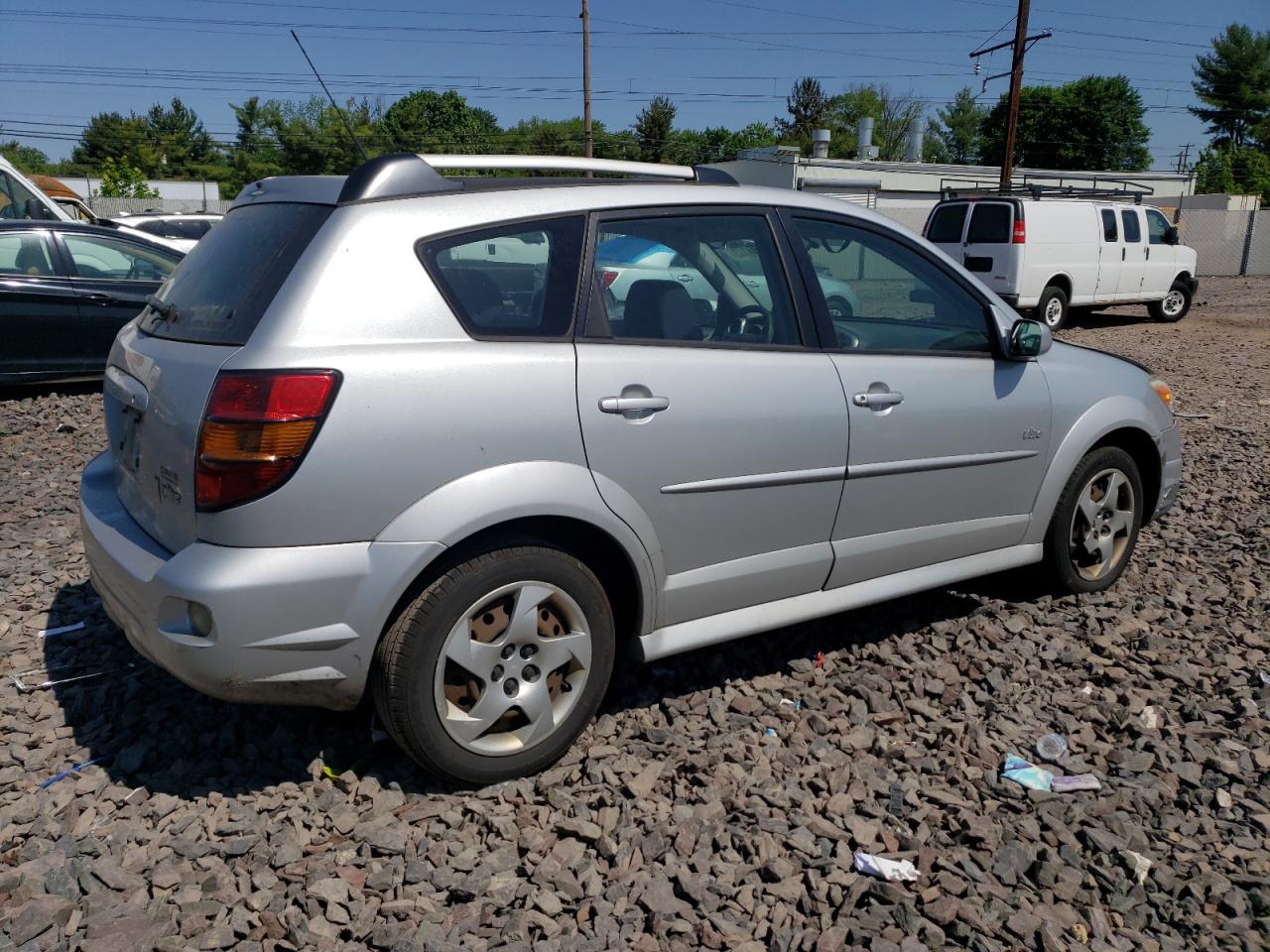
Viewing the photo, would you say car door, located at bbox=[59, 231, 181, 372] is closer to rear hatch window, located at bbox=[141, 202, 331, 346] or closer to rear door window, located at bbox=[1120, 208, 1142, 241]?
rear hatch window, located at bbox=[141, 202, 331, 346]

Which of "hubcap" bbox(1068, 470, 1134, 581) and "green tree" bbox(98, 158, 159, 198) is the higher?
"green tree" bbox(98, 158, 159, 198)

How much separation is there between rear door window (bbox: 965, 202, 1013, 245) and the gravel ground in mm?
13334

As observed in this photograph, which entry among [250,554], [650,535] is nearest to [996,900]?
[650,535]

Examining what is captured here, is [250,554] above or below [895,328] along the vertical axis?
below

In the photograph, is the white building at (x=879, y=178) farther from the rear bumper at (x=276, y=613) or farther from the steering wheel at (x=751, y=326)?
the rear bumper at (x=276, y=613)

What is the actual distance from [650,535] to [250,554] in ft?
3.90

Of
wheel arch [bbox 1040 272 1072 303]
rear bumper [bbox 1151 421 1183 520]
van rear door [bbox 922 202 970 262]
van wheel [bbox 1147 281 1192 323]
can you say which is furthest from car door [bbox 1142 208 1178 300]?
rear bumper [bbox 1151 421 1183 520]

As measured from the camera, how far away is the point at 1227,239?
113ft

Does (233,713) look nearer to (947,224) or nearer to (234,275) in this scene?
(234,275)

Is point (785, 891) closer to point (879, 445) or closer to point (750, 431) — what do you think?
point (750, 431)

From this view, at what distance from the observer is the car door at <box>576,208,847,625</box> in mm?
3191

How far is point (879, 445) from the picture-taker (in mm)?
3766

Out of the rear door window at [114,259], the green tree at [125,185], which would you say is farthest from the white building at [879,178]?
the green tree at [125,185]

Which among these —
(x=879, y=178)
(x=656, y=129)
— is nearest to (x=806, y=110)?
(x=656, y=129)
